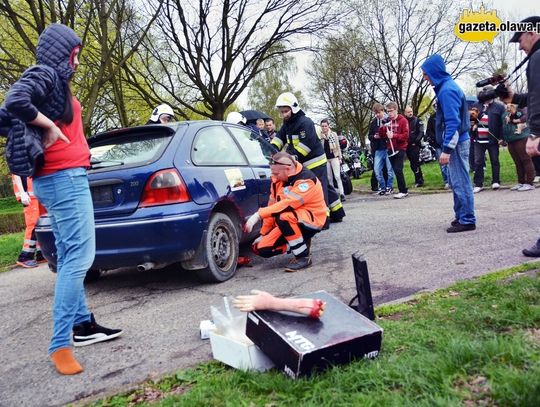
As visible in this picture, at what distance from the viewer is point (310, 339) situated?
2.46 meters

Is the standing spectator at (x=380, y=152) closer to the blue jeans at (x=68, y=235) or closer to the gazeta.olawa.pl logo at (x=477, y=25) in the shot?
the blue jeans at (x=68, y=235)

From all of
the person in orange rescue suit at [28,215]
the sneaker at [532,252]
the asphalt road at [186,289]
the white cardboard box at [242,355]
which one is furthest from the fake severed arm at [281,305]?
the person in orange rescue suit at [28,215]

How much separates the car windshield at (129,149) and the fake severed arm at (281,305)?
85.7 inches

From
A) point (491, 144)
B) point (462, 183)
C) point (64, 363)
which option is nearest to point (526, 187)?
point (491, 144)

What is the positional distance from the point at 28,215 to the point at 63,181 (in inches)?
177

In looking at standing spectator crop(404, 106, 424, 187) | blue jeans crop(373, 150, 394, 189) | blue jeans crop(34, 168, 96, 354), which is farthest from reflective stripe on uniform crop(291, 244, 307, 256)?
standing spectator crop(404, 106, 424, 187)

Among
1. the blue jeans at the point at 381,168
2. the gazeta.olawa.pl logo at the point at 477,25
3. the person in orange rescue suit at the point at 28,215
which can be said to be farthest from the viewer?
the gazeta.olawa.pl logo at the point at 477,25

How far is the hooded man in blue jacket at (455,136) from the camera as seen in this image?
5.92 m

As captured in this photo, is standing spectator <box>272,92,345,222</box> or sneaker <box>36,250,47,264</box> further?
sneaker <box>36,250,47,264</box>

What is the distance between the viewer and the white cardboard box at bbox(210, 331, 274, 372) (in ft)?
8.60

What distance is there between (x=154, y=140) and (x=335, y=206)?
12.3 feet

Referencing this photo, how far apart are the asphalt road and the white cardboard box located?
0.90ft

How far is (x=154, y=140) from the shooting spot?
468cm

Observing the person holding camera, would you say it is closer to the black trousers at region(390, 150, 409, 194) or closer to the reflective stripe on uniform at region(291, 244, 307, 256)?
the reflective stripe on uniform at region(291, 244, 307, 256)
